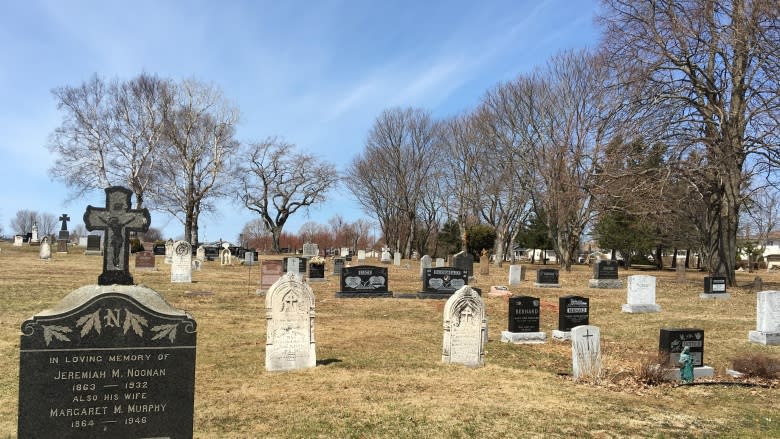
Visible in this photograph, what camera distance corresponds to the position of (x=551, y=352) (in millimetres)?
10977

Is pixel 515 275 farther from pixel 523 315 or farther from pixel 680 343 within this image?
pixel 680 343

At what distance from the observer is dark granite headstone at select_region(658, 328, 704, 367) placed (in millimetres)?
8969

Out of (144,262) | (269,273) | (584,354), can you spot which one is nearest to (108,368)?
(584,354)

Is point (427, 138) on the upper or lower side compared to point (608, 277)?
upper

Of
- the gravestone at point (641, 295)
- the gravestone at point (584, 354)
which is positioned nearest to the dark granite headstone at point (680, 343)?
the gravestone at point (584, 354)

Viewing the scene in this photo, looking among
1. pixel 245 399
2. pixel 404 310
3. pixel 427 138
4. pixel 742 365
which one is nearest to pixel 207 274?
pixel 404 310

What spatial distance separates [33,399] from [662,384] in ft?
25.6

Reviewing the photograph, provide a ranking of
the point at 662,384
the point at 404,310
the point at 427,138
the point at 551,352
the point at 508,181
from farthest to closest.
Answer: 1. the point at 427,138
2. the point at 508,181
3. the point at 404,310
4. the point at 551,352
5. the point at 662,384

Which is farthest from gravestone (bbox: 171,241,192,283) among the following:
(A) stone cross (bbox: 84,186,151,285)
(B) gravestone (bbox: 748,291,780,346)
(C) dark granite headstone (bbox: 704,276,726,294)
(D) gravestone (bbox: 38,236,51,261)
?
(C) dark granite headstone (bbox: 704,276,726,294)

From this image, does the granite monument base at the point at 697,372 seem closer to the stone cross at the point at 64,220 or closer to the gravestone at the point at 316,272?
the gravestone at the point at 316,272

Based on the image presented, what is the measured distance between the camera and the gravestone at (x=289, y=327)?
332 inches

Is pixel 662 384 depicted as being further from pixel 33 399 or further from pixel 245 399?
pixel 33 399

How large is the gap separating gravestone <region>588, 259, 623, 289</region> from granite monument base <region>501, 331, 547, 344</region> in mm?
14854

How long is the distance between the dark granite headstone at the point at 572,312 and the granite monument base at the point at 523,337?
2.53 feet
